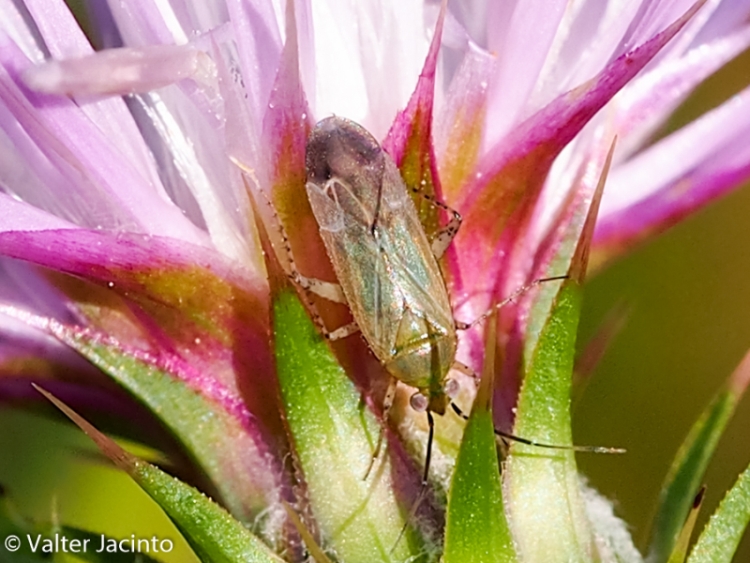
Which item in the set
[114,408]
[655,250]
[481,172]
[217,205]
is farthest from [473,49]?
[655,250]

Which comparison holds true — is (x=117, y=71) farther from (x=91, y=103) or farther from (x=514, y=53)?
(x=514, y=53)

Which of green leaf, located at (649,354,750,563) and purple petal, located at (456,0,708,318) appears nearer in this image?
purple petal, located at (456,0,708,318)

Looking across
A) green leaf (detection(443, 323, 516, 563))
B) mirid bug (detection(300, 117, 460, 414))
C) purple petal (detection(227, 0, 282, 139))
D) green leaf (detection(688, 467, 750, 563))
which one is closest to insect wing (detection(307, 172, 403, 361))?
mirid bug (detection(300, 117, 460, 414))

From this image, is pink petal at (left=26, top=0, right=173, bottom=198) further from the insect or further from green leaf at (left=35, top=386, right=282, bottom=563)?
green leaf at (left=35, top=386, right=282, bottom=563)

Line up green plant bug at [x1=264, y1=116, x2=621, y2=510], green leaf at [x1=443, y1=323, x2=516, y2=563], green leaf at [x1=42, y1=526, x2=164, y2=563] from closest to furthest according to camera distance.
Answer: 1. green leaf at [x1=443, y1=323, x2=516, y2=563]
2. green plant bug at [x1=264, y1=116, x2=621, y2=510]
3. green leaf at [x1=42, y1=526, x2=164, y2=563]

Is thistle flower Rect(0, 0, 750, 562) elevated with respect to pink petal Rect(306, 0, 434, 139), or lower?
lower
